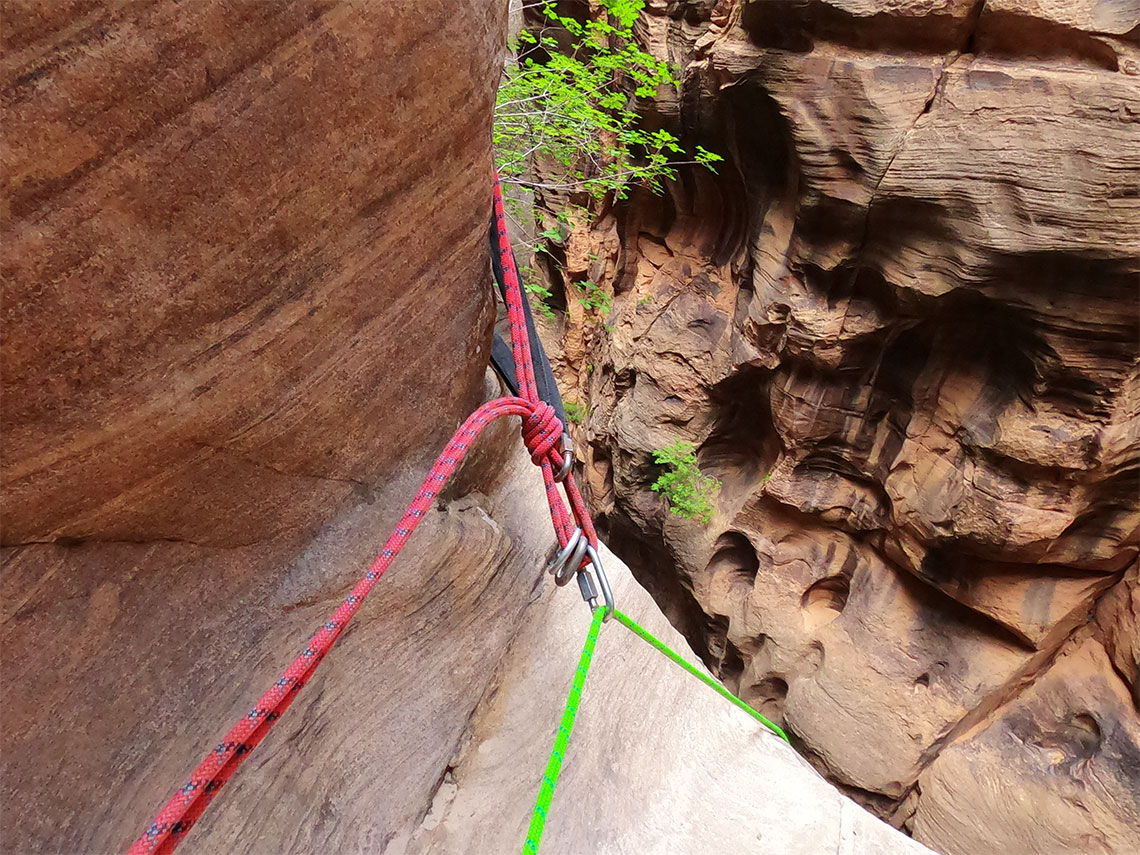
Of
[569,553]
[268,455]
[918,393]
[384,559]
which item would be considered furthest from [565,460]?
[918,393]

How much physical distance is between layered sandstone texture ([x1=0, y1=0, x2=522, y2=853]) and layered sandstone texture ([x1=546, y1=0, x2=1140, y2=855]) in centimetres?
278

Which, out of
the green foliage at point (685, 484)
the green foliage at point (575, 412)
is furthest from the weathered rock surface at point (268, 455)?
the green foliage at point (575, 412)

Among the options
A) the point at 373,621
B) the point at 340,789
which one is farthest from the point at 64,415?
the point at 340,789

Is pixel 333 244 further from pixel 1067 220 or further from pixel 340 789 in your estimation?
pixel 1067 220

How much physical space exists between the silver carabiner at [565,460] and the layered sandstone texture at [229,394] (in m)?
0.29

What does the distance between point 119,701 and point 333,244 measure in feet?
2.38

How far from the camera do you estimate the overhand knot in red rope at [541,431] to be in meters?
1.09

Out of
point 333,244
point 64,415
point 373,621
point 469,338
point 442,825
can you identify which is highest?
point 333,244

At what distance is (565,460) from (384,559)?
1.31 feet

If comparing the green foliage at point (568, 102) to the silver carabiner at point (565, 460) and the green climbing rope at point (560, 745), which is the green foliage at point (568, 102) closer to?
the silver carabiner at point (565, 460)

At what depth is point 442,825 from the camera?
1.04 metres

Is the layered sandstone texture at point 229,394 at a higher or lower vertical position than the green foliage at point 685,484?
higher

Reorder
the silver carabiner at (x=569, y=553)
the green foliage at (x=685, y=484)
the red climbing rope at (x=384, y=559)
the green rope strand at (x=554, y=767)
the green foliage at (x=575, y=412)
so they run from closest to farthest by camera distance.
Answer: the red climbing rope at (x=384, y=559) → the green rope strand at (x=554, y=767) → the silver carabiner at (x=569, y=553) → the green foliage at (x=685, y=484) → the green foliage at (x=575, y=412)

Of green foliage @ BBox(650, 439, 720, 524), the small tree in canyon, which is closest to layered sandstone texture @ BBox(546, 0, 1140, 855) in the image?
green foliage @ BBox(650, 439, 720, 524)
